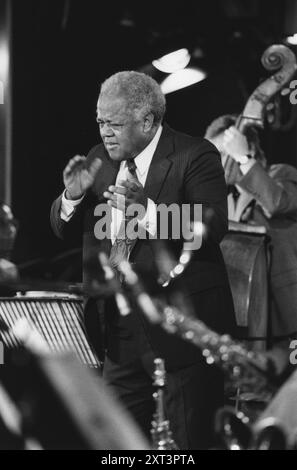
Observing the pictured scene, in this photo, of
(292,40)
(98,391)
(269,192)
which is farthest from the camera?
(292,40)

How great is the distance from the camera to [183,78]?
5711mm

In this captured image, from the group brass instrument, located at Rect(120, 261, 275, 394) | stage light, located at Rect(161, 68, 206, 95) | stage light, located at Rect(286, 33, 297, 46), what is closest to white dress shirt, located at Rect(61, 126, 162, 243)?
brass instrument, located at Rect(120, 261, 275, 394)

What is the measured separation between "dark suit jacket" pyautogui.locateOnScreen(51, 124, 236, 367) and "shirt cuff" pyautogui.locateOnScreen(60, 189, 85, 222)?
0.07 feet

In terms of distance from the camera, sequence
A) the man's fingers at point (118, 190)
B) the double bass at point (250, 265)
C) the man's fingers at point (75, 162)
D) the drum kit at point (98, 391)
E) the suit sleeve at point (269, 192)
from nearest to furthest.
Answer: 1. the drum kit at point (98, 391)
2. the man's fingers at point (118, 190)
3. the man's fingers at point (75, 162)
4. the double bass at point (250, 265)
5. the suit sleeve at point (269, 192)

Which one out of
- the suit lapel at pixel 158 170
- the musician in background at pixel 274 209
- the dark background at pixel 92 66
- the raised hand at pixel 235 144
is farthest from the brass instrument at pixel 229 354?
the dark background at pixel 92 66

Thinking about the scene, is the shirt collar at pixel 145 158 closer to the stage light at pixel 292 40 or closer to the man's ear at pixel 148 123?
the man's ear at pixel 148 123

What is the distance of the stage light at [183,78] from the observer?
5672 millimetres

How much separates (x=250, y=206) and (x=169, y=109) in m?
1.40

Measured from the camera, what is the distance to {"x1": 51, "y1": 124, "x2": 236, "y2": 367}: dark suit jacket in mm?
3107

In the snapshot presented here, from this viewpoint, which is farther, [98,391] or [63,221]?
[63,221]

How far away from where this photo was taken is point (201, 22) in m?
5.69

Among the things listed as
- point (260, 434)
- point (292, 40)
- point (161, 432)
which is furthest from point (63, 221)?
point (292, 40)

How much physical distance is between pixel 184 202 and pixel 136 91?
0.35 m

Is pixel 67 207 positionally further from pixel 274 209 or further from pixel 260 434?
pixel 274 209
